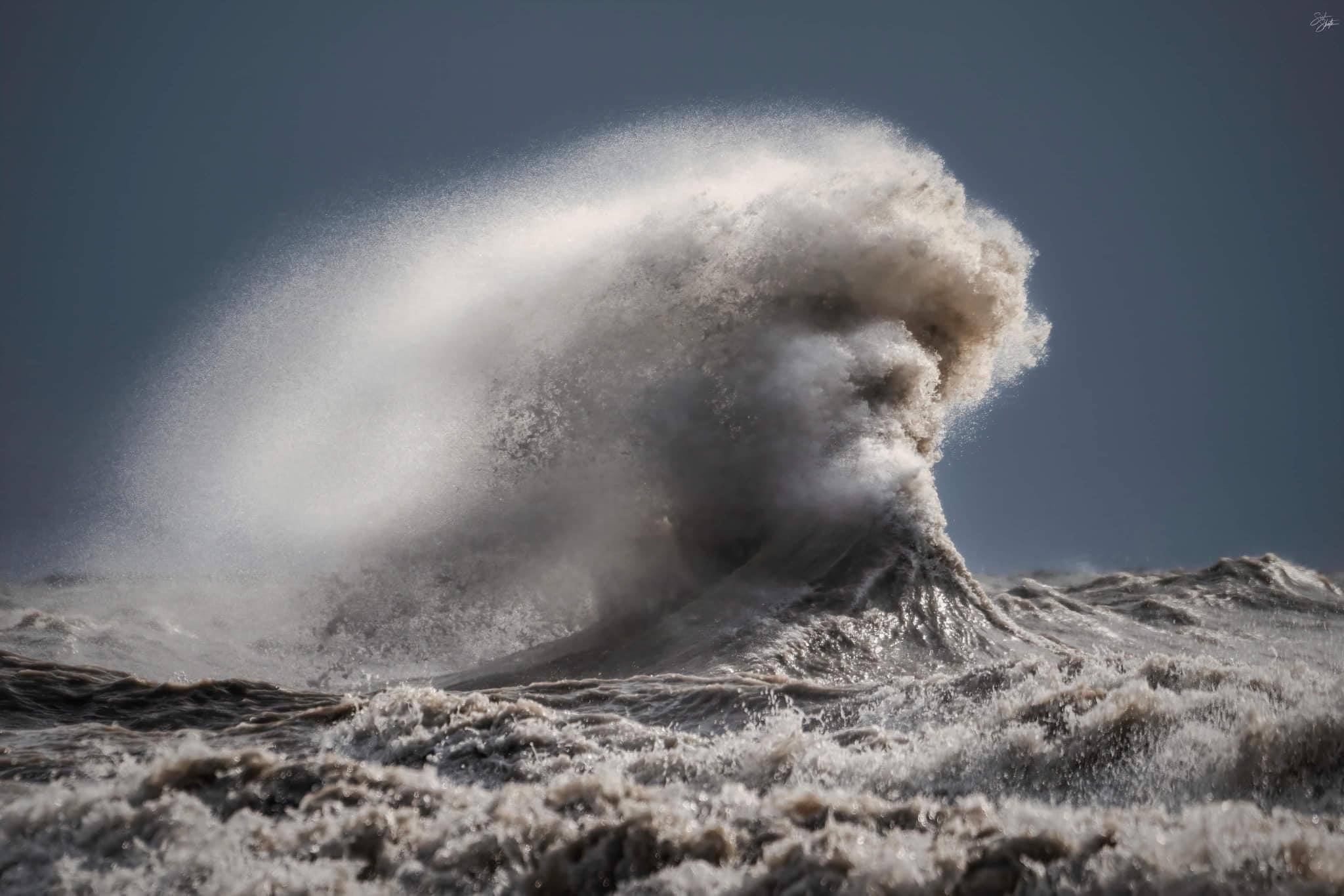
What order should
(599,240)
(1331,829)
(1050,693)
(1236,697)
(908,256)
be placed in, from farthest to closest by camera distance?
1. (599,240)
2. (908,256)
3. (1050,693)
4. (1236,697)
5. (1331,829)

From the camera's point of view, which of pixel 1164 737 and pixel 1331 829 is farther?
pixel 1164 737

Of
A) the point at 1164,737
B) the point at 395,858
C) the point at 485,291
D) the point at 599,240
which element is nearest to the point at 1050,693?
the point at 1164,737

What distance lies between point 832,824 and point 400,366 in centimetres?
1907

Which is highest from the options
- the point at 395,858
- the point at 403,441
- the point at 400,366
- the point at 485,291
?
the point at 485,291

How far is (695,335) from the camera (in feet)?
58.5

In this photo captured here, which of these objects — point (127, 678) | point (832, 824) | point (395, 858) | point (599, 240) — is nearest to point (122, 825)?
point (395, 858)

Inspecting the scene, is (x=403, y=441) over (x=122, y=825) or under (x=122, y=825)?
over

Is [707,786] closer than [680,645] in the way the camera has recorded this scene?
Yes

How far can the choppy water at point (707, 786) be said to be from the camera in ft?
12.0

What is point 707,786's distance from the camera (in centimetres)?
526

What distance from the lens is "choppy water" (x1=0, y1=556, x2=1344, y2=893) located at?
3.67 m

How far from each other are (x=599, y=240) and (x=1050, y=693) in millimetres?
15883

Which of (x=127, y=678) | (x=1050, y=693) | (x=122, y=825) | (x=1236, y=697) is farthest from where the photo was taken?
(x=127, y=678)

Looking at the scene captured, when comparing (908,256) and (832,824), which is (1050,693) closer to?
(832,824)
